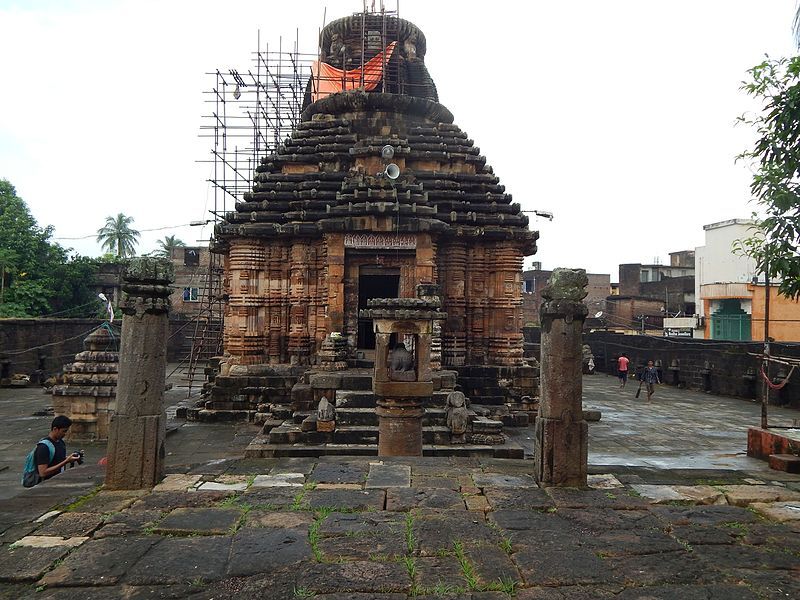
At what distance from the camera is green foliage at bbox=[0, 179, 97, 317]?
2978 cm

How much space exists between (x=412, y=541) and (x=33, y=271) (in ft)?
111

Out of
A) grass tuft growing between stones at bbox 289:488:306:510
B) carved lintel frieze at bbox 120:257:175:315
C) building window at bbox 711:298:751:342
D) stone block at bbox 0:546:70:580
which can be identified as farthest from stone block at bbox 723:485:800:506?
building window at bbox 711:298:751:342

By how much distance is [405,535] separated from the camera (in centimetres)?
491

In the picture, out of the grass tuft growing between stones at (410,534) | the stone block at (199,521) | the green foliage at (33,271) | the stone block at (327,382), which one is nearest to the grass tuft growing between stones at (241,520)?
the stone block at (199,521)

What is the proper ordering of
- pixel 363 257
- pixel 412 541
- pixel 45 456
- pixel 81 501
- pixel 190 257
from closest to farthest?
pixel 412 541, pixel 81 501, pixel 45 456, pixel 363 257, pixel 190 257

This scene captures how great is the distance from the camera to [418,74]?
900 inches

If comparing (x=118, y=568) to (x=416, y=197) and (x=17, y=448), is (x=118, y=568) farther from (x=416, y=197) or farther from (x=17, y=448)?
(x=416, y=197)

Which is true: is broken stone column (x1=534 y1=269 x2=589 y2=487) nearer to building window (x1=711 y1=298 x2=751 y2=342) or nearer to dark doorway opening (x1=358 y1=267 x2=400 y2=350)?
dark doorway opening (x1=358 y1=267 x2=400 y2=350)

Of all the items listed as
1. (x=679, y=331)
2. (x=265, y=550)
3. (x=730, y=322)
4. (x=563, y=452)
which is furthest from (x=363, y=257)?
(x=679, y=331)

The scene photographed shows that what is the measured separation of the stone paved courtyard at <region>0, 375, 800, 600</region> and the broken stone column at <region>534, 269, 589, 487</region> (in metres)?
0.24

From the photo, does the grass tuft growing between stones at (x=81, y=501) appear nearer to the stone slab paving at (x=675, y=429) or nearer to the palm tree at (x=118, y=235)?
the stone slab paving at (x=675, y=429)

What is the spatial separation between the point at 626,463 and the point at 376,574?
7917mm

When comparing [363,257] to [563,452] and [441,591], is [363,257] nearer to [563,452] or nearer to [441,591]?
[563,452]

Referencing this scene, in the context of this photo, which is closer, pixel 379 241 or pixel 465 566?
pixel 465 566
